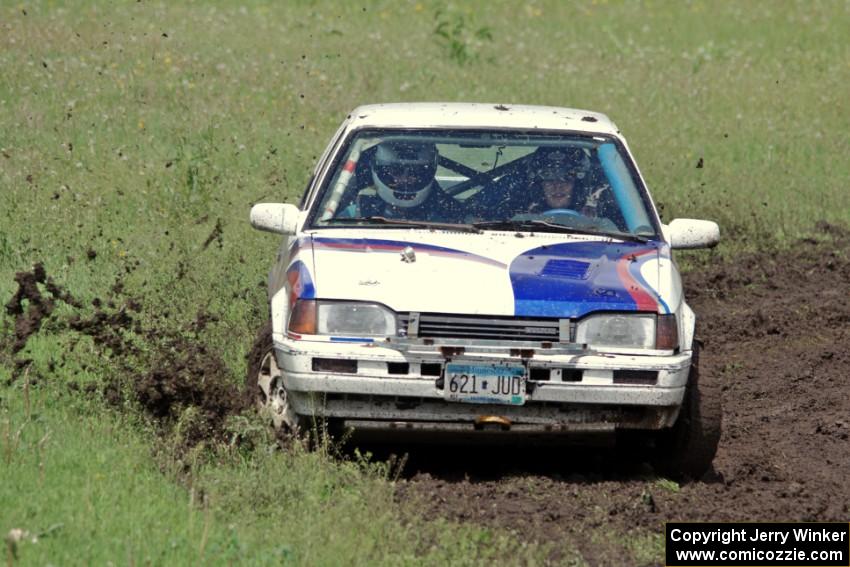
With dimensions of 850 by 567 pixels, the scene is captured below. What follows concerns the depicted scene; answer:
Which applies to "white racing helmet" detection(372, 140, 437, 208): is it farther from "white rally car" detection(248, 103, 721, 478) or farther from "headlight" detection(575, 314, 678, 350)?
"headlight" detection(575, 314, 678, 350)

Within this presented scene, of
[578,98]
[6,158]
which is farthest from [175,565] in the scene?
[578,98]

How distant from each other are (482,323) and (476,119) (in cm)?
176

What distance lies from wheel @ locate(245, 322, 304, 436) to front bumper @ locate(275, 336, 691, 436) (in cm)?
20

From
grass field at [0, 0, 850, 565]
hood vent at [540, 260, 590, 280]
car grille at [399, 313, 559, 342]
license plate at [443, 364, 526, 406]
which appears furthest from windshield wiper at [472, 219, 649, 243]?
grass field at [0, 0, 850, 565]

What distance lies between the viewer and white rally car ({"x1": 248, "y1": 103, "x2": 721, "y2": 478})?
661 centimetres

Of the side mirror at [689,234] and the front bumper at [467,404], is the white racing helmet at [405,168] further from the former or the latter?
the front bumper at [467,404]

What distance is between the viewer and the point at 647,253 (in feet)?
23.9

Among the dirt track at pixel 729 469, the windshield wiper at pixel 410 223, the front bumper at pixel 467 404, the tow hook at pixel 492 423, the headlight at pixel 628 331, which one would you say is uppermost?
the windshield wiper at pixel 410 223

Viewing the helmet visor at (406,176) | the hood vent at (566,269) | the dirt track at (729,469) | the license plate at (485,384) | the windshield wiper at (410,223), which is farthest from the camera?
the helmet visor at (406,176)

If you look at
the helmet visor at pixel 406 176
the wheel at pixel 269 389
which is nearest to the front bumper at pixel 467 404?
the wheel at pixel 269 389

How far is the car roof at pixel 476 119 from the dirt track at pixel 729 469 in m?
1.40

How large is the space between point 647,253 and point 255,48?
13.1 m

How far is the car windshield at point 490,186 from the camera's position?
Result: 762 cm

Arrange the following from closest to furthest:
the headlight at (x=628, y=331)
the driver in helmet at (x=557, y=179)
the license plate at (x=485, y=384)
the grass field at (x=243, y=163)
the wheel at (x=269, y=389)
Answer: the grass field at (x=243, y=163) < the license plate at (x=485, y=384) < the headlight at (x=628, y=331) < the wheel at (x=269, y=389) < the driver in helmet at (x=557, y=179)
